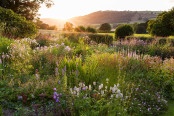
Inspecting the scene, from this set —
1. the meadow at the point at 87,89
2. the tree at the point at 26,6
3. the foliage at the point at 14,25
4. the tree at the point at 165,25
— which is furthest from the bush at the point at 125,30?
the meadow at the point at 87,89

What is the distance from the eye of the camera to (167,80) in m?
5.08

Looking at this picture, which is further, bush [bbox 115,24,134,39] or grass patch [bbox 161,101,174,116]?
bush [bbox 115,24,134,39]

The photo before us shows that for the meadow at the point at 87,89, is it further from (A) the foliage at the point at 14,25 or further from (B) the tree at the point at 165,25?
(B) the tree at the point at 165,25

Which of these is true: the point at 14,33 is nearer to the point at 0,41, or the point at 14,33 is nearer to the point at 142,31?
the point at 0,41

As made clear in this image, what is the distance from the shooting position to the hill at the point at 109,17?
91.6 metres

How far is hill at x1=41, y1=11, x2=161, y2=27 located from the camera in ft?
301

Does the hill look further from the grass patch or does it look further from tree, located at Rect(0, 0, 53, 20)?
the grass patch

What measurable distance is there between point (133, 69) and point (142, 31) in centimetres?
4059

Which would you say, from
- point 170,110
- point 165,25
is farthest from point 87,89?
point 165,25

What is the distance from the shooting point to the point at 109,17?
339ft

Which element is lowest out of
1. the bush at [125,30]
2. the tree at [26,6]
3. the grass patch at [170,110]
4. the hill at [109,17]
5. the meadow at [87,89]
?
the grass patch at [170,110]

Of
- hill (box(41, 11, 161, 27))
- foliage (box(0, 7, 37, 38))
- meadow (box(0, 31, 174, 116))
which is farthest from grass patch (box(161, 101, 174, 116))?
hill (box(41, 11, 161, 27))

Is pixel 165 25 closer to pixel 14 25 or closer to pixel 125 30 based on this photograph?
pixel 125 30

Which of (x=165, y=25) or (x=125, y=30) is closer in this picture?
(x=165, y=25)
